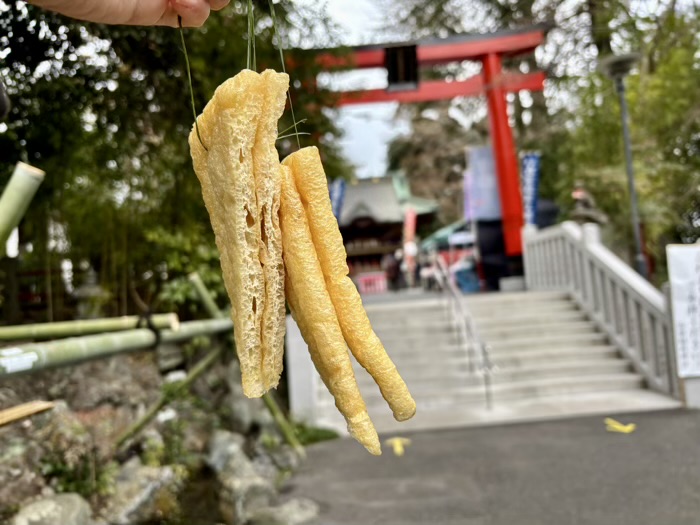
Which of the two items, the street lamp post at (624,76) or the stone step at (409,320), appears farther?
the stone step at (409,320)

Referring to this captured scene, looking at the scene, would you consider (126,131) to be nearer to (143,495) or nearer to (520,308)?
(143,495)

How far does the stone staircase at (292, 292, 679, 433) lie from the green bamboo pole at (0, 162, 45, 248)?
508 centimetres

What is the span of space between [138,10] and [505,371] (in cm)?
732

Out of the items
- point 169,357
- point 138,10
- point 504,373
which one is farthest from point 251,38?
point 504,373

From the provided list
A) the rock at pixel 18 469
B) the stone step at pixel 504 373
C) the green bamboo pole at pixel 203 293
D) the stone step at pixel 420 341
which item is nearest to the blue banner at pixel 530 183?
the stone step at pixel 420 341

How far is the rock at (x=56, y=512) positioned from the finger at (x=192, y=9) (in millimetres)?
2674

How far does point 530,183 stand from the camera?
12.8 meters

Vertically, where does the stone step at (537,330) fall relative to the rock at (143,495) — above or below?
above

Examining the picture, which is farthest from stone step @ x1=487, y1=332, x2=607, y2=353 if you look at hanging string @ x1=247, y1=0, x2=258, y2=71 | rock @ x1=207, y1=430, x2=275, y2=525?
hanging string @ x1=247, y1=0, x2=258, y2=71

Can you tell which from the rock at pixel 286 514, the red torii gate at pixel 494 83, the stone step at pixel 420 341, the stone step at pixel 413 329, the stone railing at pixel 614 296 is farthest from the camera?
the red torii gate at pixel 494 83

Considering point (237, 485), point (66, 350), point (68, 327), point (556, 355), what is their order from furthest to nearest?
point (556, 355), point (237, 485), point (68, 327), point (66, 350)

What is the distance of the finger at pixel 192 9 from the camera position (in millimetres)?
931

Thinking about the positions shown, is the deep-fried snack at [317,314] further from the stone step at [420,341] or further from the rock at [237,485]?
the stone step at [420,341]

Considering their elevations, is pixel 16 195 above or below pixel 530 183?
below
